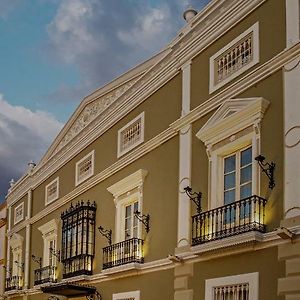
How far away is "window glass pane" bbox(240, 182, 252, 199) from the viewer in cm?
1074

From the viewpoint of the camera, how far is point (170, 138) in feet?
44.9

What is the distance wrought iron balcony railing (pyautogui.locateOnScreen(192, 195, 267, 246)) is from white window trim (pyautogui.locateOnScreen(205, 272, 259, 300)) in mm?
665

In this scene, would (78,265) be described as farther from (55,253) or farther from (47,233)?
(47,233)

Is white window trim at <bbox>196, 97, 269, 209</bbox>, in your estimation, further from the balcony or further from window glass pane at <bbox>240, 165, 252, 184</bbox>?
the balcony

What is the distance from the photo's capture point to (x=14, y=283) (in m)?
24.3

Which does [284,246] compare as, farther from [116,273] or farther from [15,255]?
[15,255]

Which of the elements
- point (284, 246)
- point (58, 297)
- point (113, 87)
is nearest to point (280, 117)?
point (284, 246)

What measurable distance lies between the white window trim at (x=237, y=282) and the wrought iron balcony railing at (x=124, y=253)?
10.1ft

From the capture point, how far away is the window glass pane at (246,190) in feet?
35.2

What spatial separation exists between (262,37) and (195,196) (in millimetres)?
3197

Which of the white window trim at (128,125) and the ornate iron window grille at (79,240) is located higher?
the white window trim at (128,125)

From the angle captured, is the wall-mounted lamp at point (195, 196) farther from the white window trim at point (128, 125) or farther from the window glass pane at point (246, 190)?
the white window trim at point (128, 125)

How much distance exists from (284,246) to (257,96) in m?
2.52

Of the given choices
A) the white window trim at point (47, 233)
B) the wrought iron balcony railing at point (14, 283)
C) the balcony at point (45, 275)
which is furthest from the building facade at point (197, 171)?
the wrought iron balcony railing at point (14, 283)
